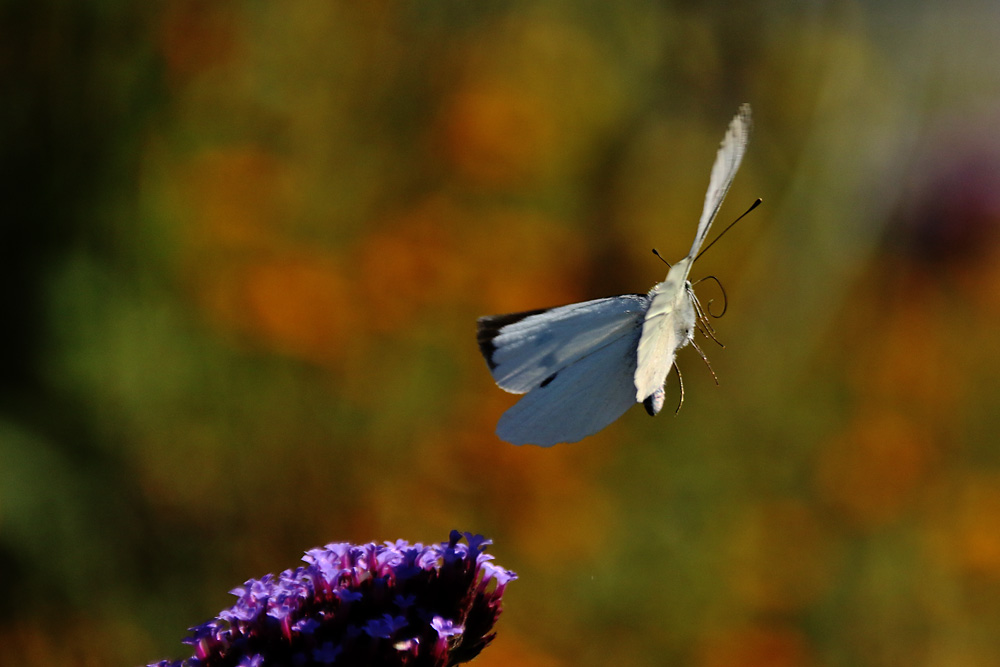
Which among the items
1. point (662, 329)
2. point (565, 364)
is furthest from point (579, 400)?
point (662, 329)

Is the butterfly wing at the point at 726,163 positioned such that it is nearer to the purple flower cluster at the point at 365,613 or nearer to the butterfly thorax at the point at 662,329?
the butterfly thorax at the point at 662,329

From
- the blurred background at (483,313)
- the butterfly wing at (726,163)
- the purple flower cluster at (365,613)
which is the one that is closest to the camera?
the purple flower cluster at (365,613)

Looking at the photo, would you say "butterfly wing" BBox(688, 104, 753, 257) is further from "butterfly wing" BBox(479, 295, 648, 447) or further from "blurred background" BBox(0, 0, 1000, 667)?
"blurred background" BBox(0, 0, 1000, 667)

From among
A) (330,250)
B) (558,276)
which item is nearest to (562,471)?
(558,276)

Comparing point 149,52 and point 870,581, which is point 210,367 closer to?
point 149,52

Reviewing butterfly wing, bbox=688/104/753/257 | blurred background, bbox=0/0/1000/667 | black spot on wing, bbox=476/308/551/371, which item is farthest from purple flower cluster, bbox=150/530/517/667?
blurred background, bbox=0/0/1000/667

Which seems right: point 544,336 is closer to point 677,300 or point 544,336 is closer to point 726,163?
point 677,300

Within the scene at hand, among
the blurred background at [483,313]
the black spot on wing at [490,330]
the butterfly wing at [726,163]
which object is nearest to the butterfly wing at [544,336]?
the black spot on wing at [490,330]
